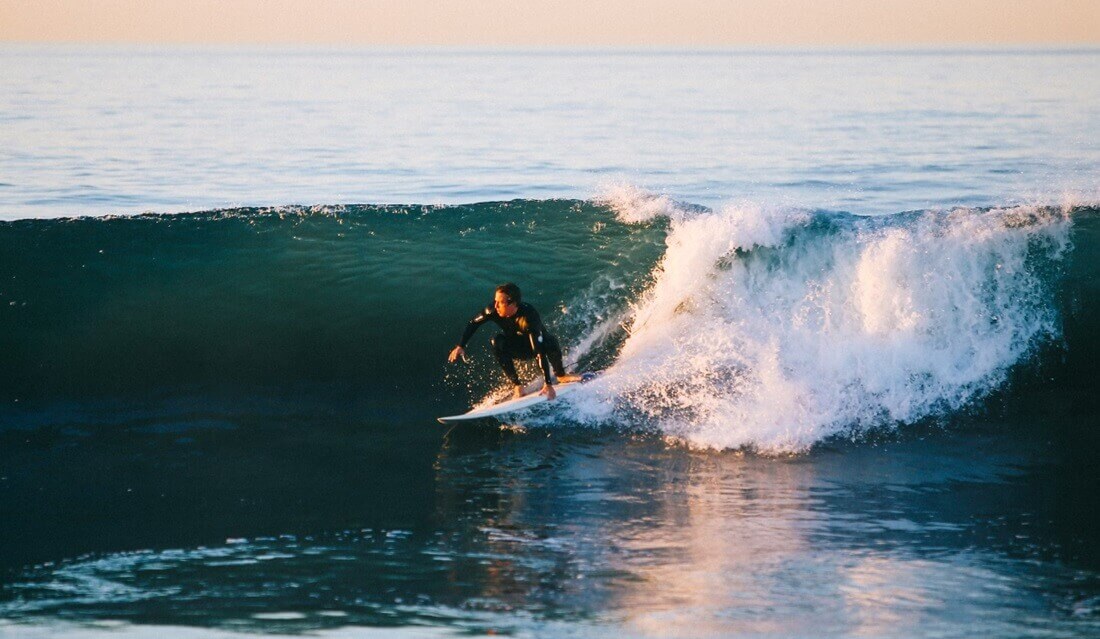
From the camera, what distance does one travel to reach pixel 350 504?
8.28 meters

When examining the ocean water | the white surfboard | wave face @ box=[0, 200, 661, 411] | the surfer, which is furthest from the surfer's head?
wave face @ box=[0, 200, 661, 411]

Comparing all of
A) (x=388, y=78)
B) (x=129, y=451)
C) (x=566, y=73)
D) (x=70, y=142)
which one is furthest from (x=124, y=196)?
(x=566, y=73)

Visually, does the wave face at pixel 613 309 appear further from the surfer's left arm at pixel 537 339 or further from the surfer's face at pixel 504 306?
the surfer's face at pixel 504 306

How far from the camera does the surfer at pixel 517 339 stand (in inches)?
388

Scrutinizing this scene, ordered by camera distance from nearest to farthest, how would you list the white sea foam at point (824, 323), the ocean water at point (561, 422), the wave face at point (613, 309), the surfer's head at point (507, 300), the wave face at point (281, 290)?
the ocean water at point (561, 422) → the surfer's head at point (507, 300) → the white sea foam at point (824, 323) → the wave face at point (613, 309) → the wave face at point (281, 290)

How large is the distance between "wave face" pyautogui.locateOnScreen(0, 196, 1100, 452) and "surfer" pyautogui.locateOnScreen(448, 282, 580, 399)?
0.45m

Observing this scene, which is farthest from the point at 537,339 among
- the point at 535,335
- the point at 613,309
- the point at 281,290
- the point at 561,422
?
the point at 281,290

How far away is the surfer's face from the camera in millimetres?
9852

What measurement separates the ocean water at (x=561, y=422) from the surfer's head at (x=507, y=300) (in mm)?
927

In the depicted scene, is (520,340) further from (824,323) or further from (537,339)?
(824,323)

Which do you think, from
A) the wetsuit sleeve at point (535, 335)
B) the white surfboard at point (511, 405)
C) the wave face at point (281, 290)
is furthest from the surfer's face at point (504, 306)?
the wave face at point (281, 290)

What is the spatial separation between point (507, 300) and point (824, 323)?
3049 millimetres

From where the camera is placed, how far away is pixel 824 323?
10914 mm

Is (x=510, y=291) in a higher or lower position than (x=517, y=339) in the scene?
higher
